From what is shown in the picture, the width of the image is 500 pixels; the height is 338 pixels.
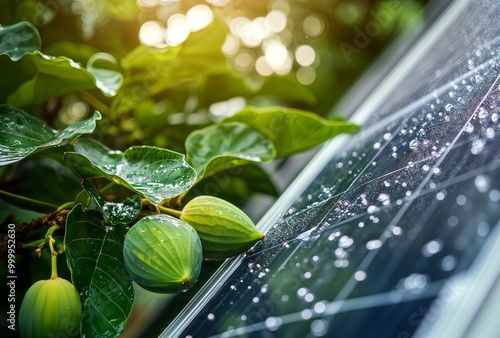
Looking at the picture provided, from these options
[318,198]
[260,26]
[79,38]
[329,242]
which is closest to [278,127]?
→ [318,198]

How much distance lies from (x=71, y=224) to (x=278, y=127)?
31cm

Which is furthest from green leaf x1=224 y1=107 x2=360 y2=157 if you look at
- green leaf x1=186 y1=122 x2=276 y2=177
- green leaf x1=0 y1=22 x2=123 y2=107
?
green leaf x1=0 y1=22 x2=123 y2=107

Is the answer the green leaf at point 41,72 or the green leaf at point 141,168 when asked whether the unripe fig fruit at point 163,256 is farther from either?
the green leaf at point 41,72

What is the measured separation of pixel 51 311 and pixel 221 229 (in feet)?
0.51

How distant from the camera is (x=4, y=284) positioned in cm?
67

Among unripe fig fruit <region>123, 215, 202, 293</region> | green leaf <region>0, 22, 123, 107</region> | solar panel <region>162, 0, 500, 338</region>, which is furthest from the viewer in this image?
green leaf <region>0, 22, 123, 107</region>

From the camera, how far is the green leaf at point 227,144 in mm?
630

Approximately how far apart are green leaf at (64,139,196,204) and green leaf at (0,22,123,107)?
72 mm

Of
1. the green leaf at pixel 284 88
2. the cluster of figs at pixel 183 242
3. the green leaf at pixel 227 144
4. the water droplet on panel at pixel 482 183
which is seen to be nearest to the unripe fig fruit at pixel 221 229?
the cluster of figs at pixel 183 242

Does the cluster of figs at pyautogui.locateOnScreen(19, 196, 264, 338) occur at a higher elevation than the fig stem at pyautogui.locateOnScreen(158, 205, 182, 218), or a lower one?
lower

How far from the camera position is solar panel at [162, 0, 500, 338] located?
0.32 metres

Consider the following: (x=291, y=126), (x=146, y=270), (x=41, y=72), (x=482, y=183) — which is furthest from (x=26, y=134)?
(x=482, y=183)

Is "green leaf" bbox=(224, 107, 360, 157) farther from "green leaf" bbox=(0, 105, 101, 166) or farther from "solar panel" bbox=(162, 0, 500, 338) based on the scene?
"green leaf" bbox=(0, 105, 101, 166)

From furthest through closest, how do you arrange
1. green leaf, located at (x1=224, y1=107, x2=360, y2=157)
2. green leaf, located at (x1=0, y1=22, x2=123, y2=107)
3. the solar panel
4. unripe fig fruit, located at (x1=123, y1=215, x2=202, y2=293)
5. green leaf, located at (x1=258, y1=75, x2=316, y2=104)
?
green leaf, located at (x1=258, y1=75, x2=316, y2=104), green leaf, located at (x1=224, y1=107, x2=360, y2=157), green leaf, located at (x1=0, y1=22, x2=123, y2=107), unripe fig fruit, located at (x1=123, y1=215, x2=202, y2=293), the solar panel
